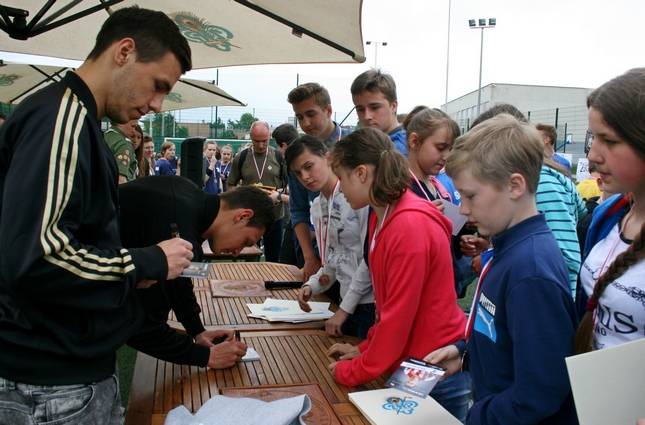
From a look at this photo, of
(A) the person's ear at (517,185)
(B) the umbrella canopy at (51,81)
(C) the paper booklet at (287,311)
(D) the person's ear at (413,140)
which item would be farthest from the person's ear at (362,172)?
(B) the umbrella canopy at (51,81)

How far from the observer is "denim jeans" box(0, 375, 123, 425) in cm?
122

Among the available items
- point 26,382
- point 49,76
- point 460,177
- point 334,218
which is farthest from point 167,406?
point 49,76

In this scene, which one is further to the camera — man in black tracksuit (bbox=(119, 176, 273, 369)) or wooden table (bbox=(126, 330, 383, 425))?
man in black tracksuit (bbox=(119, 176, 273, 369))

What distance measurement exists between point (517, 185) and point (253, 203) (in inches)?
48.0

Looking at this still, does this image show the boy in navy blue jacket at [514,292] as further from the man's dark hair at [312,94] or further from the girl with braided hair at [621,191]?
the man's dark hair at [312,94]

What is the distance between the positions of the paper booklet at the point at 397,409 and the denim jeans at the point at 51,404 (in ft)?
2.27

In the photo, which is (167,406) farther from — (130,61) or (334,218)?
(334,218)

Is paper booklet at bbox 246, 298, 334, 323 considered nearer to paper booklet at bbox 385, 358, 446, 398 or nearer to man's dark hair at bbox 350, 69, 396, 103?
paper booklet at bbox 385, 358, 446, 398

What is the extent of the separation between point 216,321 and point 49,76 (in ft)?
17.0

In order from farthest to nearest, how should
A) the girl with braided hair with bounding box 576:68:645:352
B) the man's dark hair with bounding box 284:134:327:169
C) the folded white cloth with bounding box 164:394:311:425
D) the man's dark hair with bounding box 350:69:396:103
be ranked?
the man's dark hair with bounding box 350:69:396:103 → the man's dark hair with bounding box 284:134:327:169 → the folded white cloth with bounding box 164:394:311:425 → the girl with braided hair with bounding box 576:68:645:352

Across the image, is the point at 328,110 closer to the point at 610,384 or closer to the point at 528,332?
the point at 528,332

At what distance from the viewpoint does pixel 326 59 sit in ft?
10.3

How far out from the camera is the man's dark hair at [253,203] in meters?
2.26

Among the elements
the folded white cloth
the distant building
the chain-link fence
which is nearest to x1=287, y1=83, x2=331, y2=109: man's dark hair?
the folded white cloth
